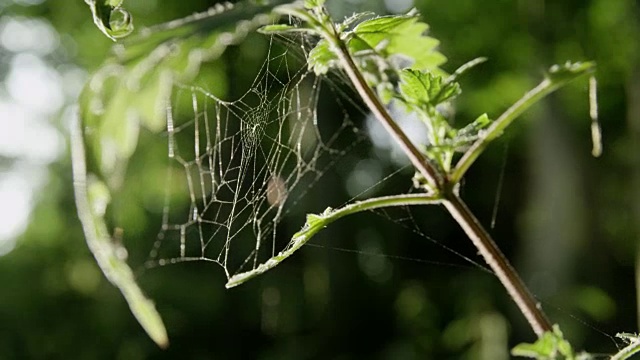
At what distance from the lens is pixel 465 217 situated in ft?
0.95

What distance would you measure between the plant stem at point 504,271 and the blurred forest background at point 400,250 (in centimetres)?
278

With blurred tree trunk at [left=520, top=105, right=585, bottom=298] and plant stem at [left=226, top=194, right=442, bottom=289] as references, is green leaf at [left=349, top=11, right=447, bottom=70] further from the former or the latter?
blurred tree trunk at [left=520, top=105, right=585, bottom=298]

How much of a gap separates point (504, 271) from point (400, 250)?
14.8ft

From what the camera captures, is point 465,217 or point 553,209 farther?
point 553,209

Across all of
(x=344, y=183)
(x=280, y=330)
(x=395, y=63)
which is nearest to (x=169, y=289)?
(x=280, y=330)

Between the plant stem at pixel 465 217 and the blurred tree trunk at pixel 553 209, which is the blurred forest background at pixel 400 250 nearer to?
the blurred tree trunk at pixel 553 209

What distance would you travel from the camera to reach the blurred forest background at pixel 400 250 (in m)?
3.53

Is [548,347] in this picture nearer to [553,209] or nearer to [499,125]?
[499,125]

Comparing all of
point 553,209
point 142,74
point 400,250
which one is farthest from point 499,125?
point 400,250

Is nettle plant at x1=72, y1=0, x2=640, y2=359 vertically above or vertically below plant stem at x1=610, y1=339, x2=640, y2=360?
above

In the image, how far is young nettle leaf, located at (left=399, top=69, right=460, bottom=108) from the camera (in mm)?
339

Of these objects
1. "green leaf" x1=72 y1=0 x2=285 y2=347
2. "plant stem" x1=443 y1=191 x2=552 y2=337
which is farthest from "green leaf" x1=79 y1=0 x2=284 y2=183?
"plant stem" x1=443 y1=191 x2=552 y2=337

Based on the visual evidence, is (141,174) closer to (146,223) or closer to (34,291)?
(146,223)

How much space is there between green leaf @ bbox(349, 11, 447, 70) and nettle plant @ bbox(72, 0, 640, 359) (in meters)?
0.01
